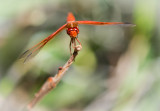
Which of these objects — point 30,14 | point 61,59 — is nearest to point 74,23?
point 61,59

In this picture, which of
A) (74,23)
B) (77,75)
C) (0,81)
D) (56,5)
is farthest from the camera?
(56,5)

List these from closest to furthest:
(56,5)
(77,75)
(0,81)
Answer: (0,81)
(77,75)
(56,5)

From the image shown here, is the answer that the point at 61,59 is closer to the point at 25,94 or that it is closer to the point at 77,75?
the point at 77,75

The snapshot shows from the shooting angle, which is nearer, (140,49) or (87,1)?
(140,49)

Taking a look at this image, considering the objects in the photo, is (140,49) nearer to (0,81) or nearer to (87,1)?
(87,1)

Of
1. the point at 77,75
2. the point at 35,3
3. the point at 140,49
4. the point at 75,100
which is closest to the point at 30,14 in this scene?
the point at 35,3

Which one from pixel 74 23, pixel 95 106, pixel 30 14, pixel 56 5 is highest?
pixel 56 5

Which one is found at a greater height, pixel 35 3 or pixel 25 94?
pixel 35 3
